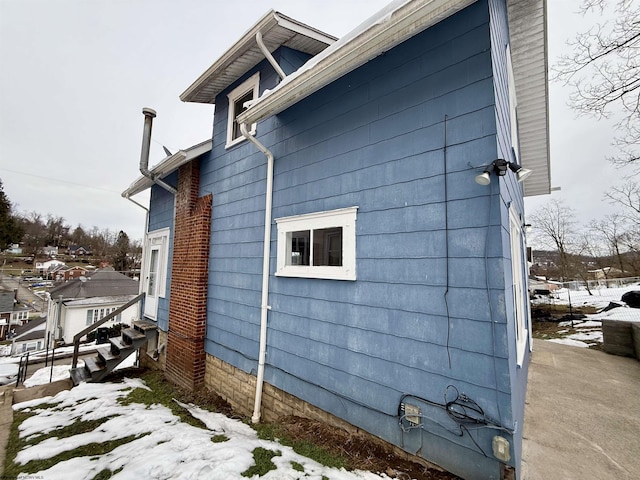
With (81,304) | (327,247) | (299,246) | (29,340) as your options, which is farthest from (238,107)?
(29,340)

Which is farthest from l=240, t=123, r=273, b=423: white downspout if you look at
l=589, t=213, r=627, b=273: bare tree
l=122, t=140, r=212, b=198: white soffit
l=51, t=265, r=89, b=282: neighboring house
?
l=51, t=265, r=89, b=282: neighboring house

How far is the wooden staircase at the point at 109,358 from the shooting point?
5535 mm

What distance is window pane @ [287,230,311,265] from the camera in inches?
143

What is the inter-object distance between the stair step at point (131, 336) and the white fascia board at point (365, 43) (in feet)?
19.1

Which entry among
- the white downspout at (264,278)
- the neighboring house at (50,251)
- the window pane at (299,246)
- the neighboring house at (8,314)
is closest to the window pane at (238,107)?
the white downspout at (264,278)

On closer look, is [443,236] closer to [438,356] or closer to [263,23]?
[438,356]

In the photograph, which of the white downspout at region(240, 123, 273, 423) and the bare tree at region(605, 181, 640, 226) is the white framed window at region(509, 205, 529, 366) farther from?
the bare tree at region(605, 181, 640, 226)

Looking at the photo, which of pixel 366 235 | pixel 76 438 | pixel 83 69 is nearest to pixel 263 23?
pixel 366 235

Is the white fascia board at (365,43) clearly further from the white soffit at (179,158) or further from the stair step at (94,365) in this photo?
the stair step at (94,365)

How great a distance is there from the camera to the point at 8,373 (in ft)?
47.2

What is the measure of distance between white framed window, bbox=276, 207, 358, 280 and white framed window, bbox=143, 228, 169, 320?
4420mm

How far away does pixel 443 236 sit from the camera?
236 cm

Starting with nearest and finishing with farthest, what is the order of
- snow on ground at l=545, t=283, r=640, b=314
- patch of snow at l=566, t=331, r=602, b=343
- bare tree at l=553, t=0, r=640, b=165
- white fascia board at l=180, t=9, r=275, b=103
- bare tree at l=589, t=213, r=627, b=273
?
white fascia board at l=180, t=9, r=275, b=103 → bare tree at l=553, t=0, r=640, b=165 → patch of snow at l=566, t=331, r=602, b=343 → snow on ground at l=545, t=283, r=640, b=314 → bare tree at l=589, t=213, r=627, b=273

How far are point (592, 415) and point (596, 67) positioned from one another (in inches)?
237
